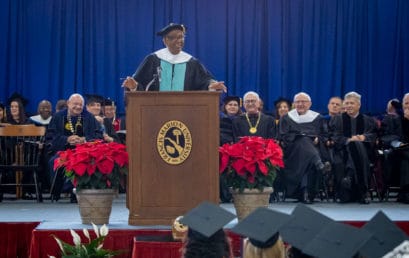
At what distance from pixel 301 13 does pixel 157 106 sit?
788cm

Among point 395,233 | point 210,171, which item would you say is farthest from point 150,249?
point 395,233

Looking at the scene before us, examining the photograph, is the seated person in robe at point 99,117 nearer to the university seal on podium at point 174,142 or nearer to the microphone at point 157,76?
the microphone at point 157,76

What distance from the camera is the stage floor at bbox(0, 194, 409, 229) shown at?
6445 millimetres

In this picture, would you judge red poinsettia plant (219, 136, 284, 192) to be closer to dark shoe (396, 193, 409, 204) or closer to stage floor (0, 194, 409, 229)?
stage floor (0, 194, 409, 229)

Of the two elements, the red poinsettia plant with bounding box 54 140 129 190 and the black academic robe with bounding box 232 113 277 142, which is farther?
the black academic robe with bounding box 232 113 277 142

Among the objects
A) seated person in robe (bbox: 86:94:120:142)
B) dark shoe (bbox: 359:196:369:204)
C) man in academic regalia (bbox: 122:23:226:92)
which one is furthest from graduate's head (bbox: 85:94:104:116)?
man in academic regalia (bbox: 122:23:226:92)

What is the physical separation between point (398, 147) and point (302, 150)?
4.02 feet

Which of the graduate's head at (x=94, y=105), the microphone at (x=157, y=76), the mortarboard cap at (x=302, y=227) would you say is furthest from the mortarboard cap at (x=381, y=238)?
the graduate's head at (x=94, y=105)

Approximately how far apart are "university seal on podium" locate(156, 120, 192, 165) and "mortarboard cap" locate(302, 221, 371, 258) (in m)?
3.03

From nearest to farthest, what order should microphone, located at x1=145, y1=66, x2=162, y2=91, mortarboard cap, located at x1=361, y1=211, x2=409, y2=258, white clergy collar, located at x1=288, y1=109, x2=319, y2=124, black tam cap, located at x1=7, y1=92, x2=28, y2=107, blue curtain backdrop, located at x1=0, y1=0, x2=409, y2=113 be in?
mortarboard cap, located at x1=361, y1=211, x2=409, y2=258 < microphone, located at x1=145, y1=66, x2=162, y2=91 < white clergy collar, located at x1=288, y1=109, x2=319, y2=124 < black tam cap, located at x1=7, y1=92, x2=28, y2=107 < blue curtain backdrop, located at x1=0, y1=0, x2=409, y2=113

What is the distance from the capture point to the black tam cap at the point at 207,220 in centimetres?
284

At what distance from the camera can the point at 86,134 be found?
31.1 feet

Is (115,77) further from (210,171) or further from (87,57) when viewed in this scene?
(210,171)

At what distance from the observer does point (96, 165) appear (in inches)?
221
